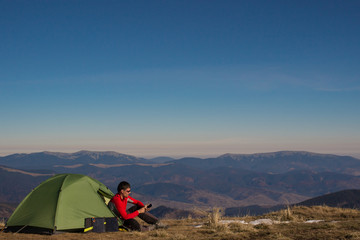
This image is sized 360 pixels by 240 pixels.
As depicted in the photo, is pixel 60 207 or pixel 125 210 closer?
pixel 60 207

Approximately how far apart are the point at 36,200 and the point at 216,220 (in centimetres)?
840

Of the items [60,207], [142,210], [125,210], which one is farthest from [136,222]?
[60,207]

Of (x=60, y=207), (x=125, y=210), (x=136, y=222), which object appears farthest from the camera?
(x=125, y=210)

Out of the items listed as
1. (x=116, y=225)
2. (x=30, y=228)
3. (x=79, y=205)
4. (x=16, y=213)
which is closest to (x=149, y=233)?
(x=116, y=225)

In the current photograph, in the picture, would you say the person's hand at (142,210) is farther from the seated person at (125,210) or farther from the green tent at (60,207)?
→ the green tent at (60,207)

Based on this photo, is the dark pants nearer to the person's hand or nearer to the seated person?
the seated person

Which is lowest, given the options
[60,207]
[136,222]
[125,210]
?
[136,222]

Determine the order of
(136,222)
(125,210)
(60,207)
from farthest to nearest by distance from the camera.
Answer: (125,210)
(136,222)
(60,207)

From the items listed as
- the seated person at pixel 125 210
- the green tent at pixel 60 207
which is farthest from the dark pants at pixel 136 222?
the green tent at pixel 60 207

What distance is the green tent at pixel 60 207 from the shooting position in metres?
12.8

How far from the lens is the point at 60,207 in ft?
43.0

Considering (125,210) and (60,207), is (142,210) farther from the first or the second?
(60,207)

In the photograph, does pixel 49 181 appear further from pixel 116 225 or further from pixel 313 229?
pixel 313 229

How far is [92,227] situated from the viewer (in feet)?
42.8
